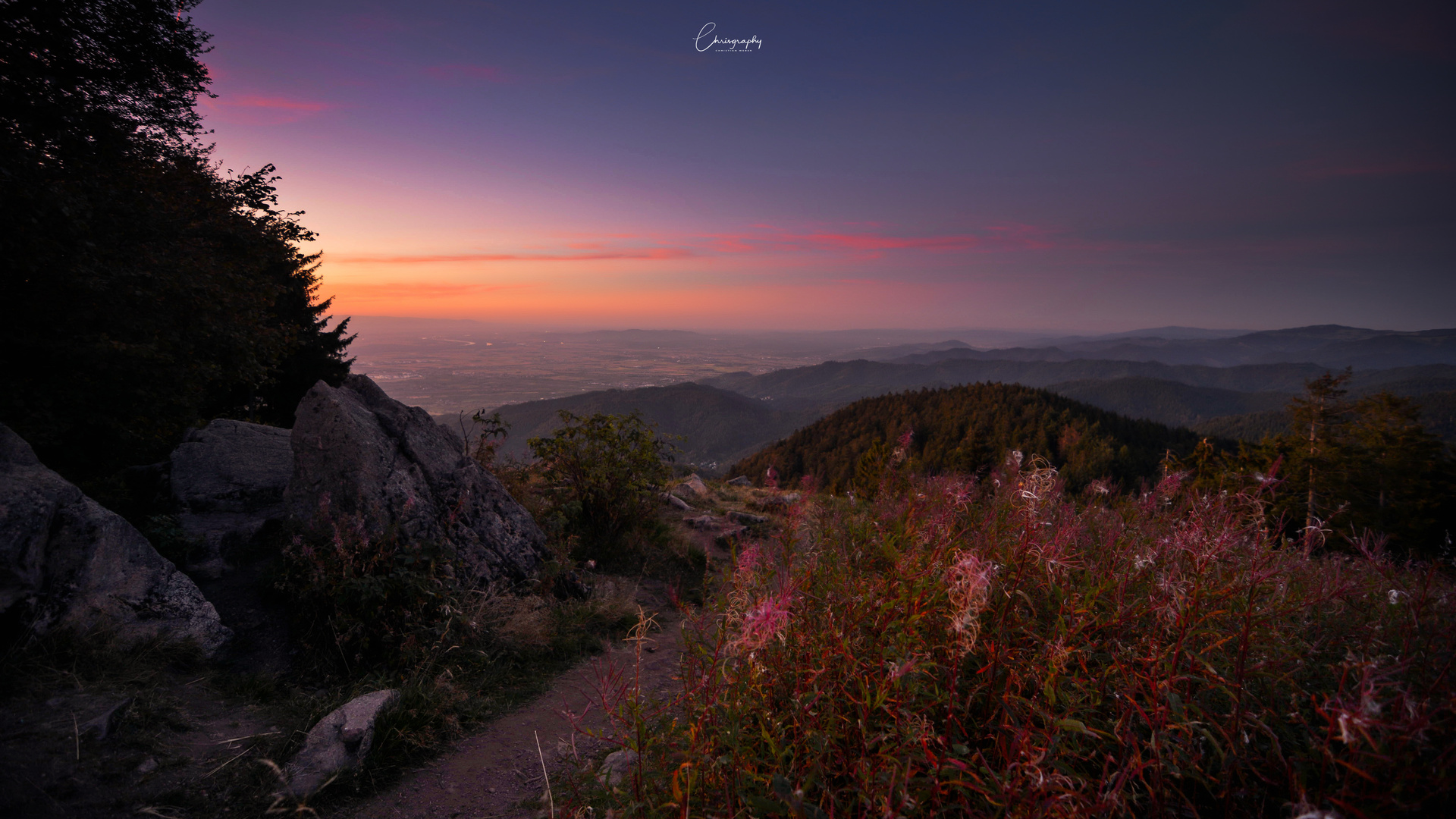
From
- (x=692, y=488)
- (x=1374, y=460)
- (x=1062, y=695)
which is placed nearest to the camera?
(x=1062, y=695)

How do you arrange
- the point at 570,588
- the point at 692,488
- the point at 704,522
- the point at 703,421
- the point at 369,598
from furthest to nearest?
the point at 703,421, the point at 692,488, the point at 704,522, the point at 570,588, the point at 369,598

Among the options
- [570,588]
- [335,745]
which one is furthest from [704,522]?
[335,745]

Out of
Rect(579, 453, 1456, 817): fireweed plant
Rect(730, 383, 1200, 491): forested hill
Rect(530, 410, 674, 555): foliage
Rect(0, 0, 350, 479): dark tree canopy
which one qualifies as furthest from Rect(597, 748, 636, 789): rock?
Rect(730, 383, 1200, 491): forested hill

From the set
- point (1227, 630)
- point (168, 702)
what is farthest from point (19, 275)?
point (1227, 630)

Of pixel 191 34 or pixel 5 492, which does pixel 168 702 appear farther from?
pixel 191 34

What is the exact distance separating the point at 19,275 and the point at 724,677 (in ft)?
38.8

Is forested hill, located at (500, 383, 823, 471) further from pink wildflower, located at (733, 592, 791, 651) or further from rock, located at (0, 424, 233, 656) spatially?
pink wildflower, located at (733, 592, 791, 651)

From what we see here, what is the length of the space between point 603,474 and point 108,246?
28.8 ft

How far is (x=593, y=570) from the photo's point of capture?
7828 mm

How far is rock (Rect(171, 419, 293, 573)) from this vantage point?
20.0 feet

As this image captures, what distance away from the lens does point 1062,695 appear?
219 centimetres

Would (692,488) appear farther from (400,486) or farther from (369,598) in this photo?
(369,598)

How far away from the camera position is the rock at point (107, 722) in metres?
3.38

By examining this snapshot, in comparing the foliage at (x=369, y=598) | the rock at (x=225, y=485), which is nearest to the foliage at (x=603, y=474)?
the foliage at (x=369, y=598)
